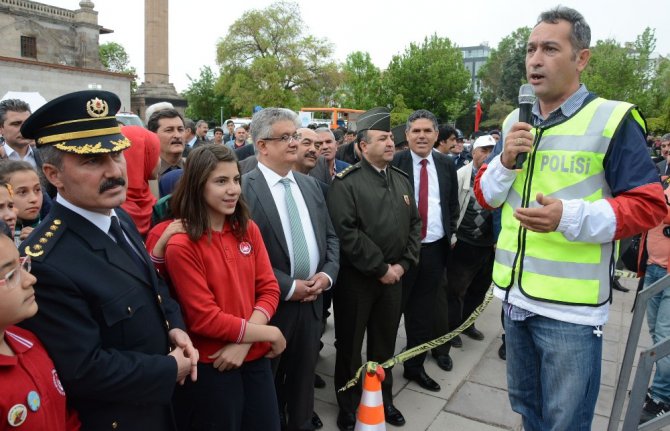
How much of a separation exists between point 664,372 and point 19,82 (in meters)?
26.7

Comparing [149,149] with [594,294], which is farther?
[149,149]

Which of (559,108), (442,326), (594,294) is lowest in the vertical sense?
(442,326)

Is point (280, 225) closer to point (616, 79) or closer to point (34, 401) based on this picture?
point (34, 401)

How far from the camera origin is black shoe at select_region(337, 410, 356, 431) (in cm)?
355

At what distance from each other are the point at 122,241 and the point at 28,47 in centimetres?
4555

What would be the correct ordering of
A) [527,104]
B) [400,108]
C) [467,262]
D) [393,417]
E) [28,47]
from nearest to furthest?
[527,104] → [393,417] → [467,262] → [28,47] → [400,108]

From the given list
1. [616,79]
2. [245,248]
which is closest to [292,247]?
[245,248]

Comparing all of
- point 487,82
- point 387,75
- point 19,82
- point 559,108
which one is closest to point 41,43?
point 19,82

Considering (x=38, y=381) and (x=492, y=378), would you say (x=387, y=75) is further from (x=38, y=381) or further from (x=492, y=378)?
(x=38, y=381)

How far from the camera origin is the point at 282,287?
2969mm

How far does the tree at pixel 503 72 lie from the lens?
59.3 meters

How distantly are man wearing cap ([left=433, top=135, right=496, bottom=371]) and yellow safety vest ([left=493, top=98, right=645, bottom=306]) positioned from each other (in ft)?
8.19

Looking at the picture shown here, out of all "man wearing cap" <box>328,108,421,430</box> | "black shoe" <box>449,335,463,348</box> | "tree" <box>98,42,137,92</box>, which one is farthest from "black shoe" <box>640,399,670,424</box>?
"tree" <box>98,42,137,92</box>

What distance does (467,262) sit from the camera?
4.97m
